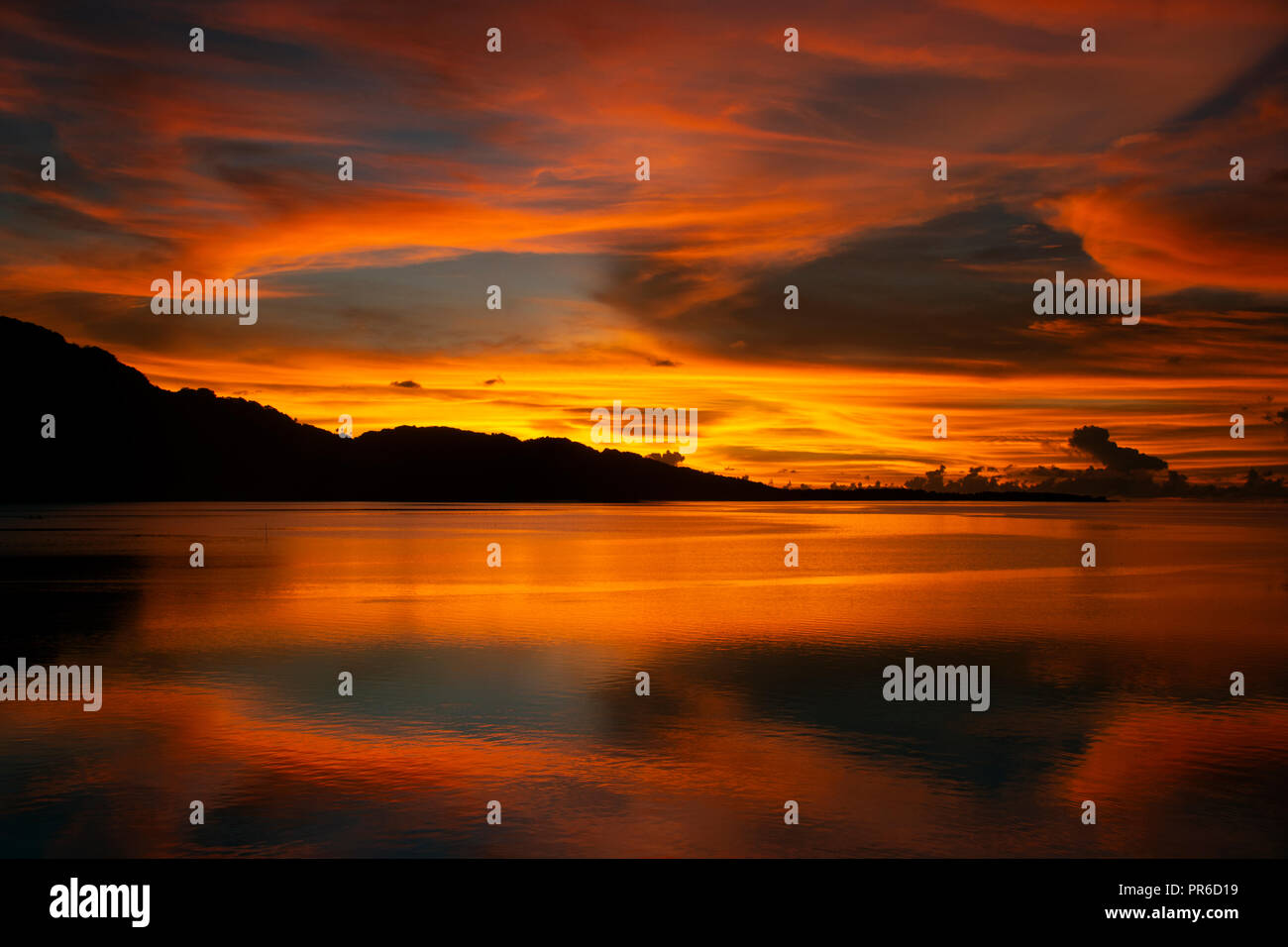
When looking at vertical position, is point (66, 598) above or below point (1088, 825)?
above

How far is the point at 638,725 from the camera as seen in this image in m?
17.6

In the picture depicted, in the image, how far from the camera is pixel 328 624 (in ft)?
100

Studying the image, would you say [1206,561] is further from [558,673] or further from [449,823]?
[449,823]

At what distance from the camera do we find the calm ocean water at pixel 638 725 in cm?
1223

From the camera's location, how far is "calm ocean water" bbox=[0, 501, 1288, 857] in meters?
12.2
